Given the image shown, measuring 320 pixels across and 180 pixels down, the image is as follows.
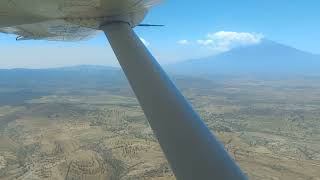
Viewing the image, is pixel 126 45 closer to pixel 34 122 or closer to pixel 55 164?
pixel 55 164

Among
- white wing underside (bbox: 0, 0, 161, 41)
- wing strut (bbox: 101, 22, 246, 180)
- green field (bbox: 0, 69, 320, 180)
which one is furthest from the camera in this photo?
green field (bbox: 0, 69, 320, 180)

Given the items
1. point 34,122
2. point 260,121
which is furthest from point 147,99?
point 260,121

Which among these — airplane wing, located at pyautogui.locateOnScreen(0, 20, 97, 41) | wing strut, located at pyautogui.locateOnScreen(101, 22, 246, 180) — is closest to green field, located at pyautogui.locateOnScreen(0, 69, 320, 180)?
airplane wing, located at pyautogui.locateOnScreen(0, 20, 97, 41)

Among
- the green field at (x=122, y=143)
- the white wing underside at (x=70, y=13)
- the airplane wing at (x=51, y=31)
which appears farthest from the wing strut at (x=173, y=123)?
the green field at (x=122, y=143)

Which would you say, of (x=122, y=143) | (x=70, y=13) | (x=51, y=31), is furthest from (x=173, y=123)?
(x=122, y=143)

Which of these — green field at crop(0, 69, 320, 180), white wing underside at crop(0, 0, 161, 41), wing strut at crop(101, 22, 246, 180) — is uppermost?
green field at crop(0, 69, 320, 180)

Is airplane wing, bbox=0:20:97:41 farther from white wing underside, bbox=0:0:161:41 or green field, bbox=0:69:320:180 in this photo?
green field, bbox=0:69:320:180
